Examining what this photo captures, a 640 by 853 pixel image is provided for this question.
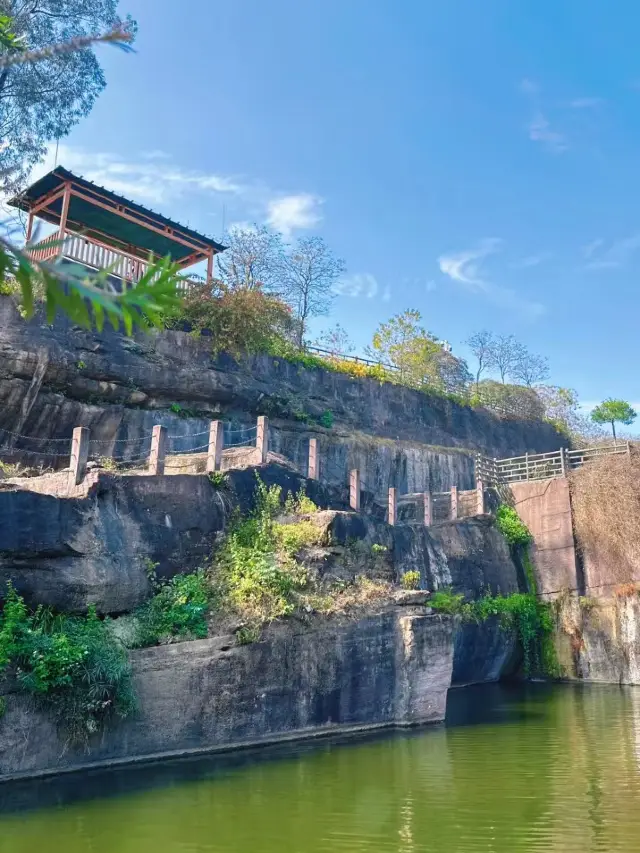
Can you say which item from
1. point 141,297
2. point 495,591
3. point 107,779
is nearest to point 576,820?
point 107,779

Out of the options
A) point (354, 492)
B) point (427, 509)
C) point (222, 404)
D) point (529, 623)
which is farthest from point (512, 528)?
point (222, 404)

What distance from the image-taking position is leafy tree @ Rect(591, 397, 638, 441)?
147 ft

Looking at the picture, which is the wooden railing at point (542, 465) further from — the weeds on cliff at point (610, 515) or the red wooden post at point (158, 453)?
the red wooden post at point (158, 453)

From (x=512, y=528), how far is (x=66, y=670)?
18.9 meters

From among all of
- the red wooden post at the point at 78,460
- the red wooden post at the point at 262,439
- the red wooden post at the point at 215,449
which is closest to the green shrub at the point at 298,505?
the red wooden post at the point at 262,439

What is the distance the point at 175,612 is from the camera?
13648 mm

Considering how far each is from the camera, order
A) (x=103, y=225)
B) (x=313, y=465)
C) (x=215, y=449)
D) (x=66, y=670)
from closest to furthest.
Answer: (x=66, y=670), (x=215, y=449), (x=313, y=465), (x=103, y=225)

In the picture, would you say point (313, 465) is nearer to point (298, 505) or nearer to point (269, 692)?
point (298, 505)

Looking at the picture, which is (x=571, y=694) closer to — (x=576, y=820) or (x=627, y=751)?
(x=627, y=751)

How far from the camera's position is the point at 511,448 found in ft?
116

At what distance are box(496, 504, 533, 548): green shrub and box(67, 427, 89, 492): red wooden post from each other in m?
16.5

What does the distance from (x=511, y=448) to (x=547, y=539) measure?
928 cm

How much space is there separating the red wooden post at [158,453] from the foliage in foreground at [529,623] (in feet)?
40.0

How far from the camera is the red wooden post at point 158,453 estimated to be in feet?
50.6
